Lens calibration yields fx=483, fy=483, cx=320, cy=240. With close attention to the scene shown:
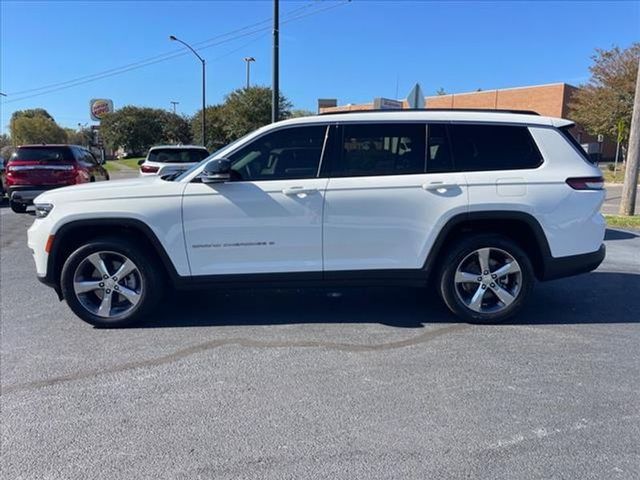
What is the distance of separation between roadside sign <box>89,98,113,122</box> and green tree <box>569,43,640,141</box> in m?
66.2

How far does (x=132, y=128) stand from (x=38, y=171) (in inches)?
2780

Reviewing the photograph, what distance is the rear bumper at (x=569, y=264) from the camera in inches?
175

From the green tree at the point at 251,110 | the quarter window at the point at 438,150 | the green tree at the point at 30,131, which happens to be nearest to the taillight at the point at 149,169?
the quarter window at the point at 438,150

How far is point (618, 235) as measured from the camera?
912cm

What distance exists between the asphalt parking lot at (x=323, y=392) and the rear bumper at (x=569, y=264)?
1.61 ft

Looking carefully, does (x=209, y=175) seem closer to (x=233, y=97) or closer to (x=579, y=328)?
(x=579, y=328)

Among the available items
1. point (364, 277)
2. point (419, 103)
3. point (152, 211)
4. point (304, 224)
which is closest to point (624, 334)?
point (364, 277)

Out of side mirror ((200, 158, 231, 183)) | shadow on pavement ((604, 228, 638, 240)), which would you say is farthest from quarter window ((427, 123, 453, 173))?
shadow on pavement ((604, 228, 638, 240))

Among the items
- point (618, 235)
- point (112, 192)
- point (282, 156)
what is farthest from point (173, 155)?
point (618, 235)

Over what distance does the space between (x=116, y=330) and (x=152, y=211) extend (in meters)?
1.19

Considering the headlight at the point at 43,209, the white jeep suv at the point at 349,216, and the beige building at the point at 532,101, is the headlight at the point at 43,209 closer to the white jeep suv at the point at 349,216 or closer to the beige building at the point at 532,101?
A: the white jeep suv at the point at 349,216

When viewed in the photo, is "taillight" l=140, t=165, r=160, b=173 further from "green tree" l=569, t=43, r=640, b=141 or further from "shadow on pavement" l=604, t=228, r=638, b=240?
"green tree" l=569, t=43, r=640, b=141

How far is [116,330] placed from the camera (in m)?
4.48

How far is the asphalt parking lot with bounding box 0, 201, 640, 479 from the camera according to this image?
2.62 meters
